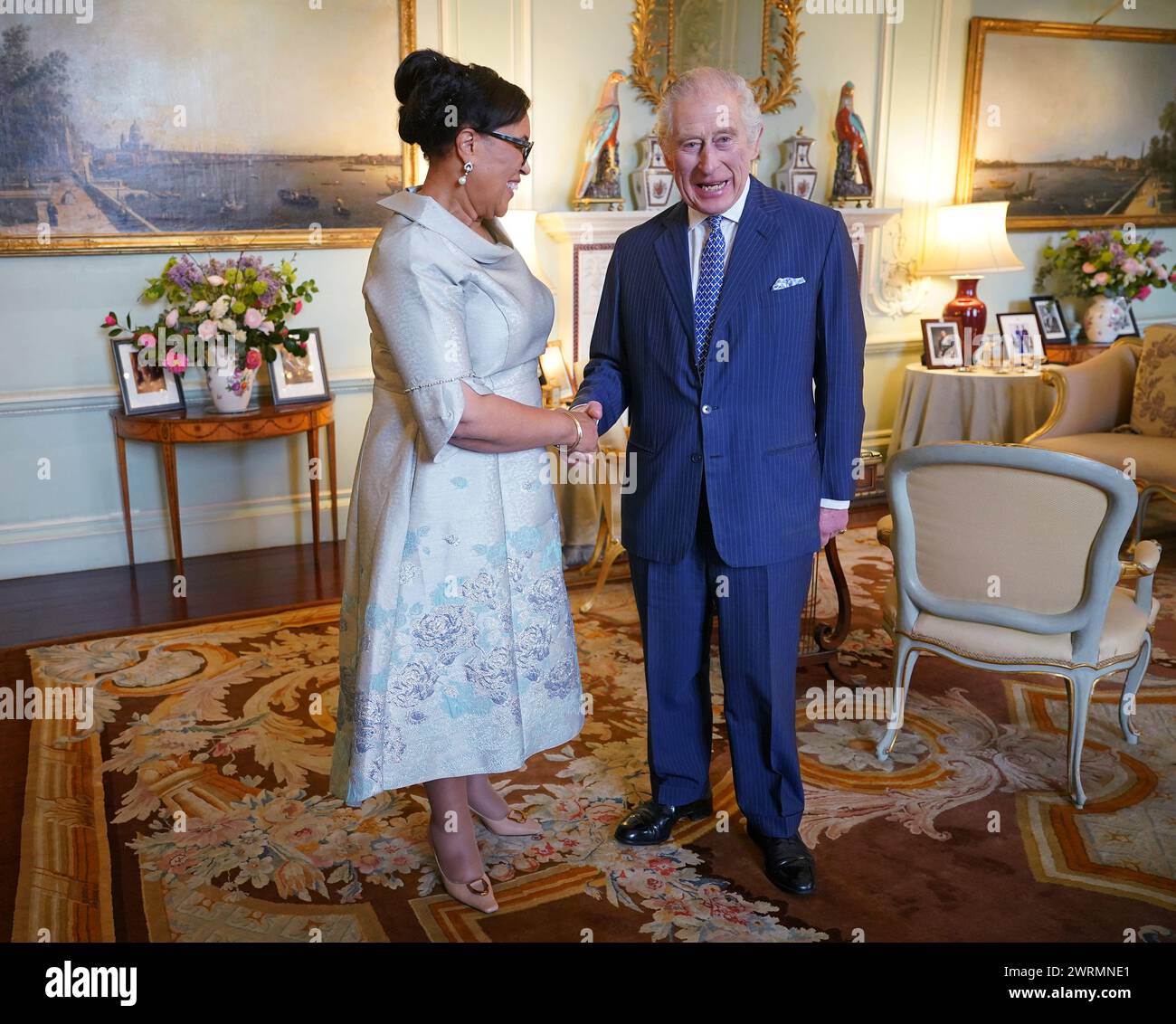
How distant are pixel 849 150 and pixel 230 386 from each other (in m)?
3.98

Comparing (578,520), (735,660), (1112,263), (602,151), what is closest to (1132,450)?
(1112,263)

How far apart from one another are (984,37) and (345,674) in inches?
258

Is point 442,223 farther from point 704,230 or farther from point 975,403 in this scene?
point 975,403

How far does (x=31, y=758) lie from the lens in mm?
3426

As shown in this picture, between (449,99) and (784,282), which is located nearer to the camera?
(449,99)

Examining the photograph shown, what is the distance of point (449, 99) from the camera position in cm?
223

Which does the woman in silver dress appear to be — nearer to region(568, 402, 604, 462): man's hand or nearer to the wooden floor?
region(568, 402, 604, 462): man's hand

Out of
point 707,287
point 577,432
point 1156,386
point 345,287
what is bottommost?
point 1156,386

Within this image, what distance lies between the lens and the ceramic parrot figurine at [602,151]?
19.8 ft

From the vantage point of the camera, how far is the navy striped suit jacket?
2535mm

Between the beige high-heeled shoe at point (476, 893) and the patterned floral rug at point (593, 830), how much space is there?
0.08 feet

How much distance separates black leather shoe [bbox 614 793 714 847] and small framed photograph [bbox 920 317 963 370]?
15.2 ft

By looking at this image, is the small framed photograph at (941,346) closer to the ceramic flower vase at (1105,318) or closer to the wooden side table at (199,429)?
the ceramic flower vase at (1105,318)

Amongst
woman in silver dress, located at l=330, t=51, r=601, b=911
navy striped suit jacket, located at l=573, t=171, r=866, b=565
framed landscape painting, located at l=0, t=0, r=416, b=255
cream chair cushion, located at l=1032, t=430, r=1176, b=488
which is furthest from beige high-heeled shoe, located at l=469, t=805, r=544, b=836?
framed landscape painting, located at l=0, t=0, r=416, b=255
